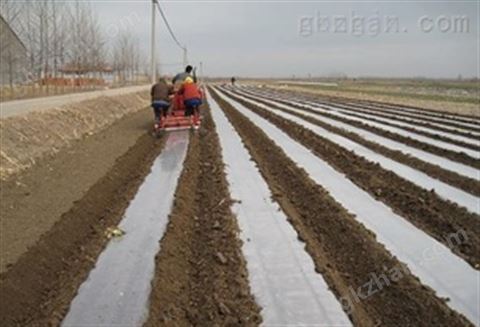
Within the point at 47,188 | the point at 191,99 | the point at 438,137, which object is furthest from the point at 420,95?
the point at 47,188

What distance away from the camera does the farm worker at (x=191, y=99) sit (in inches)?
623

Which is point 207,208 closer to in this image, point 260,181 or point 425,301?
point 260,181

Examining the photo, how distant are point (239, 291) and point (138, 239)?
190cm

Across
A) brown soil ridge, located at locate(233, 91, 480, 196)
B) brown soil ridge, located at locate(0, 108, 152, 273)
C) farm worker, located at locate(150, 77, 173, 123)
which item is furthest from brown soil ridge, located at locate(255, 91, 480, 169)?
brown soil ridge, located at locate(0, 108, 152, 273)

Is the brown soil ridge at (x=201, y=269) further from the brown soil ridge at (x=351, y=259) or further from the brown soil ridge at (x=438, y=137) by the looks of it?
the brown soil ridge at (x=438, y=137)

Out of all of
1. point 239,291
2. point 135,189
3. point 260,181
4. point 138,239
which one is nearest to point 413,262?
point 239,291

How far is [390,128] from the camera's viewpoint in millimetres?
17484

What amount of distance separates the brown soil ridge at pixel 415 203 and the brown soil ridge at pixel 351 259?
826mm

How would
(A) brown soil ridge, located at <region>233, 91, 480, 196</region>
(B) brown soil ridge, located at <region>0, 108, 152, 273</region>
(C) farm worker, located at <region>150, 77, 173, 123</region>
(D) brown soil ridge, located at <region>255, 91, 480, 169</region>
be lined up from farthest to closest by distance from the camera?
(C) farm worker, located at <region>150, 77, 173, 123</region>, (D) brown soil ridge, located at <region>255, 91, 480, 169</region>, (A) brown soil ridge, located at <region>233, 91, 480, 196</region>, (B) brown soil ridge, located at <region>0, 108, 152, 273</region>

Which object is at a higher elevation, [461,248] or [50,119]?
[50,119]

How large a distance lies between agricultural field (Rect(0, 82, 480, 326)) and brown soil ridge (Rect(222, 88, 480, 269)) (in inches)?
1.5

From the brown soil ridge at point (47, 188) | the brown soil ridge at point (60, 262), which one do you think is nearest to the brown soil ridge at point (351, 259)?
the brown soil ridge at point (60, 262)

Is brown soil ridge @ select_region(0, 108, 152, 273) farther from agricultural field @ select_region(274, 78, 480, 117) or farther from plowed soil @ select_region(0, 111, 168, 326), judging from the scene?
agricultural field @ select_region(274, 78, 480, 117)

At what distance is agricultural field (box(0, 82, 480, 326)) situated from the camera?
4348 millimetres
